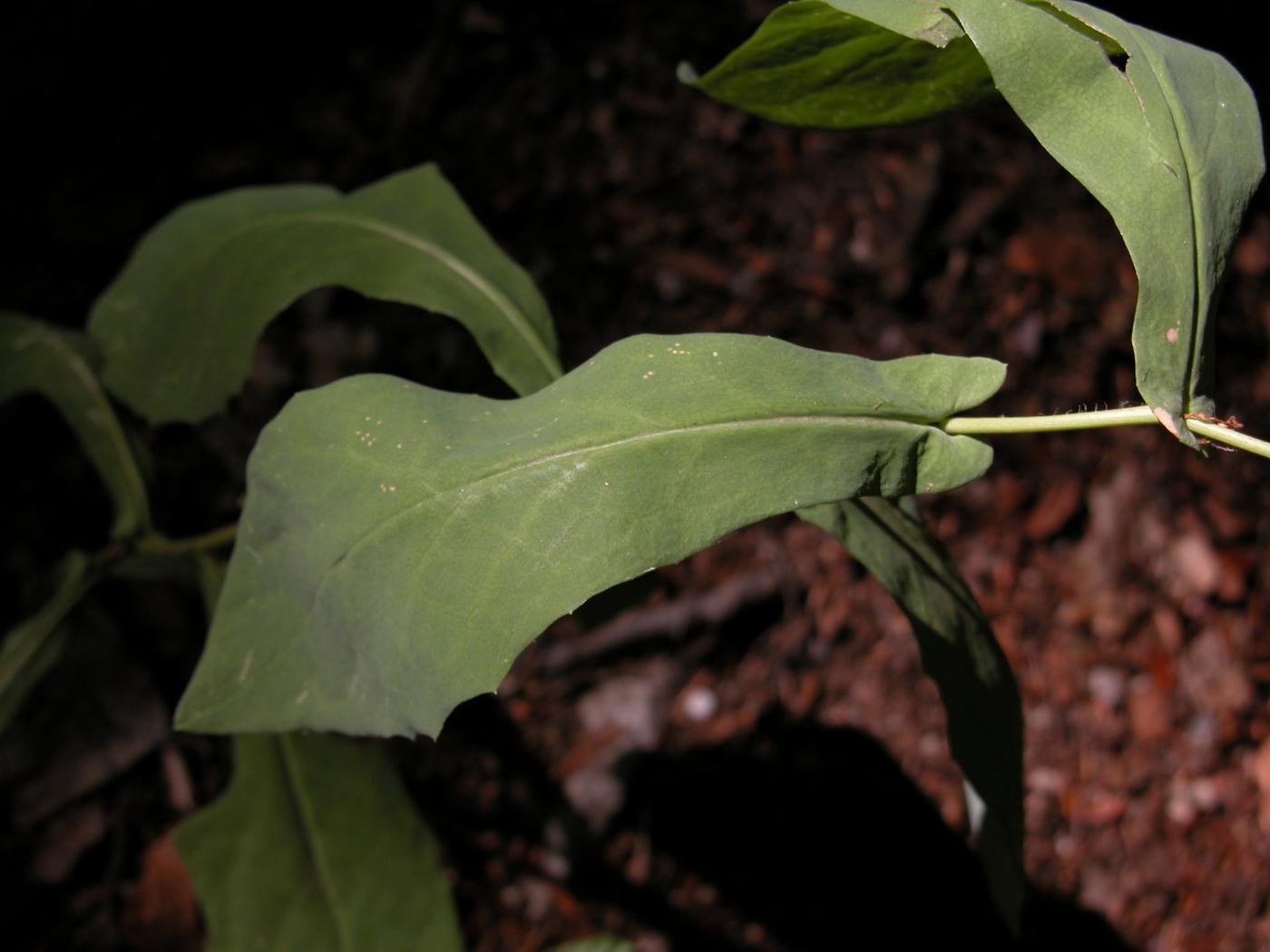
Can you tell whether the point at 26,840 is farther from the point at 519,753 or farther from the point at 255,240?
the point at 255,240

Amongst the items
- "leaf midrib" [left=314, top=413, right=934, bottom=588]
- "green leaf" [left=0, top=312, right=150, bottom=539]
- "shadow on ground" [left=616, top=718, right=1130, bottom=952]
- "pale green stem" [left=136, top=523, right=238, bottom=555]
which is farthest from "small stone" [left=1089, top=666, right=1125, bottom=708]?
"green leaf" [left=0, top=312, right=150, bottom=539]

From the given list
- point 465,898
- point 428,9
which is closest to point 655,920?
point 465,898

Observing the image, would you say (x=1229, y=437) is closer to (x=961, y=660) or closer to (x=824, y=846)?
(x=961, y=660)

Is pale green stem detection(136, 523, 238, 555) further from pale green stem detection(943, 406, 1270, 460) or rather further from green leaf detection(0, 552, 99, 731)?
pale green stem detection(943, 406, 1270, 460)

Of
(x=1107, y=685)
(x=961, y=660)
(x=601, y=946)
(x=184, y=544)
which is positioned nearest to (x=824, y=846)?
(x=601, y=946)

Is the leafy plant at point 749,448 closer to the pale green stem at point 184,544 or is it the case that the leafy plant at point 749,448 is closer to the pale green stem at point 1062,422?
the pale green stem at point 1062,422

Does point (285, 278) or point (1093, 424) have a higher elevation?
point (1093, 424)
